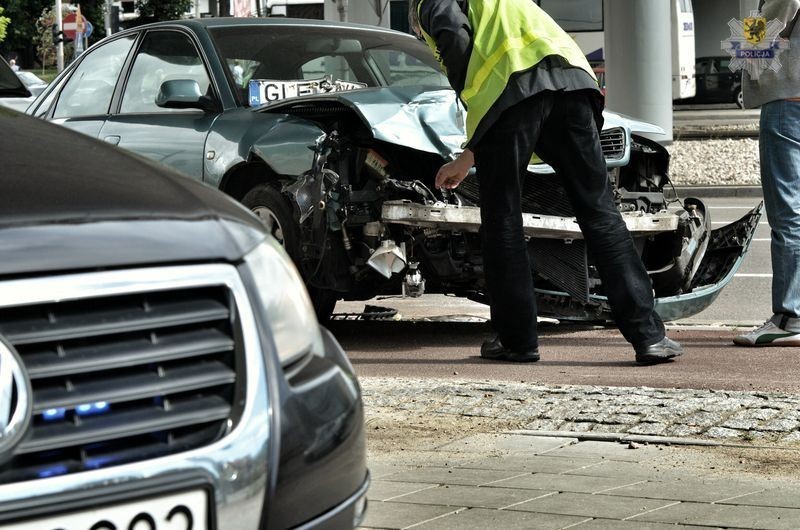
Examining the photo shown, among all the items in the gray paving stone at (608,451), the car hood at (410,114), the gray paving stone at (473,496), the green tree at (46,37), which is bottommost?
the gray paving stone at (608,451)

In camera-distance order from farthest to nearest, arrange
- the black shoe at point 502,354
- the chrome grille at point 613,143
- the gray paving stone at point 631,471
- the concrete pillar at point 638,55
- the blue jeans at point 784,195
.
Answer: the concrete pillar at point 638,55 < the chrome grille at point 613,143 < the blue jeans at point 784,195 < the black shoe at point 502,354 < the gray paving stone at point 631,471

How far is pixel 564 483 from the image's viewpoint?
12.8 feet

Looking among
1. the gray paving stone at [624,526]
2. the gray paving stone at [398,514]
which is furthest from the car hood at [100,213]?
the gray paving stone at [624,526]

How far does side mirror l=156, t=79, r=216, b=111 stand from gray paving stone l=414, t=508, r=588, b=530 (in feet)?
13.2

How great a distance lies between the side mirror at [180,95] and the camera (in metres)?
7.13

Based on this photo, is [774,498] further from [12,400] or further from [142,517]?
[12,400]

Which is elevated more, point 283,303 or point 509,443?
point 283,303

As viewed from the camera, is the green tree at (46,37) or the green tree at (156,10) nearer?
the green tree at (156,10)

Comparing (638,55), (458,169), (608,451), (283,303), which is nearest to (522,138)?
(458,169)

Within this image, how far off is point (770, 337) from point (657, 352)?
824 millimetres

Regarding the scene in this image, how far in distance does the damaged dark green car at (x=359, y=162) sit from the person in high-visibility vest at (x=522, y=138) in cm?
68

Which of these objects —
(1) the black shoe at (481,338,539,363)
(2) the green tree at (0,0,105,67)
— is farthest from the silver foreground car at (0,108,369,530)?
(2) the green tree at (0,0,105,67)

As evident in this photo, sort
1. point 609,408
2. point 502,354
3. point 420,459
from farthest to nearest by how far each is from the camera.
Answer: point 502,354
point 609,408
point 420,459

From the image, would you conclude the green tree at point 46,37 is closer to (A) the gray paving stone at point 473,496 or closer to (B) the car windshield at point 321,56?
(B) the car windshield at point 321,56
